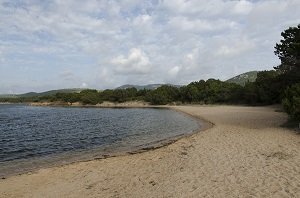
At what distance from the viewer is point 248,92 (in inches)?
3319

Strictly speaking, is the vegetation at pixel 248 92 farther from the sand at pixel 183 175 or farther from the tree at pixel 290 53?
the sand at pixel 183 175

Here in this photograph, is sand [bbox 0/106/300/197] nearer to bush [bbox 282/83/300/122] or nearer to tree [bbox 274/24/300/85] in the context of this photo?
bush [bbox 282/83/300/122]

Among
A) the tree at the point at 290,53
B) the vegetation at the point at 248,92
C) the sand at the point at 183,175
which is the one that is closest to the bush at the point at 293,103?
the vegetation at the point at 248,92

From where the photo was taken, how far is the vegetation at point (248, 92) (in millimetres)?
39375

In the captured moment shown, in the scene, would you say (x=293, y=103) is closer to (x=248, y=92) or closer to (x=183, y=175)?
(x=183, y=175)

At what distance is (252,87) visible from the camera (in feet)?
278

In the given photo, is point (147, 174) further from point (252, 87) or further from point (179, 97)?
point (179, 97)

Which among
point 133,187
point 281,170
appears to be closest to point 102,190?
point 133,187

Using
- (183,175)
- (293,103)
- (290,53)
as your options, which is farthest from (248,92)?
(183,175)

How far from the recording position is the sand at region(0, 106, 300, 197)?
12.6 metres

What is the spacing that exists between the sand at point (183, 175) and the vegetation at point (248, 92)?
10.6m

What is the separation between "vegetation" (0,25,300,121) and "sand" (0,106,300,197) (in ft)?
34.7

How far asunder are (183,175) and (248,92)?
241 feet

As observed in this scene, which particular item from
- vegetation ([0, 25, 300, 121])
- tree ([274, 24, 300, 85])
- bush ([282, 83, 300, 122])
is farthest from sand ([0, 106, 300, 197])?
tree ([274, 24, 300, 85])
